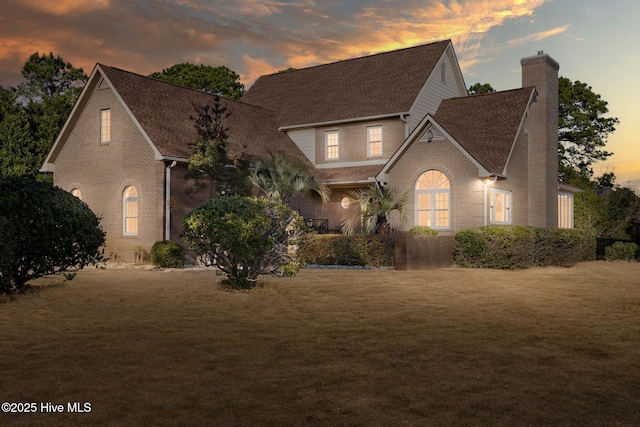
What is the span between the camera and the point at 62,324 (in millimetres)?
10336

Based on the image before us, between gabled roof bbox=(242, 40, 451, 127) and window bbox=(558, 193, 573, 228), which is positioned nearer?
gabled roof bbox=(242, 40, 451, 127)

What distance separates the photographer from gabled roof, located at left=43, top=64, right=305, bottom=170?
24.8 meters

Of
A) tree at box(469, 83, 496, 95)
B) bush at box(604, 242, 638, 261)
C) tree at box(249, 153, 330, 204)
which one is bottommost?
bush at box(604, 242, 638, 261)

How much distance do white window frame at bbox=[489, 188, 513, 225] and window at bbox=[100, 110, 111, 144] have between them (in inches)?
676

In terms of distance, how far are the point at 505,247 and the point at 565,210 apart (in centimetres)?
1356

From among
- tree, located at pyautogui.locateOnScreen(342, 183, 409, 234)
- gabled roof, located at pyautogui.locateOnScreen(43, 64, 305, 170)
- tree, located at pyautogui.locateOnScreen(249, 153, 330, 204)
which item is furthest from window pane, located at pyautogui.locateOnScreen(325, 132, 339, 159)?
tree, located at pyautogui.locateOnScreen(342, 183, 409, 234)

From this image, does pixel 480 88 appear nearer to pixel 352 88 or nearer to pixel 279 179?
pixel 352 88

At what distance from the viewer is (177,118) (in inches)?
1053

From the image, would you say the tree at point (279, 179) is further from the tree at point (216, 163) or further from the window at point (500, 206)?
the window at point (500, 206)

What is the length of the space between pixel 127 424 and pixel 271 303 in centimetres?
775

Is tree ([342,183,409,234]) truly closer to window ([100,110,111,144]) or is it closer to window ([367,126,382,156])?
window ([367,126,382,156])

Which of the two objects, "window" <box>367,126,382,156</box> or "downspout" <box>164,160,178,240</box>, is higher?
"window" <box>367,126,382,156</box>

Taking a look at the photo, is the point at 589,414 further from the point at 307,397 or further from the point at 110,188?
the point at 110,188

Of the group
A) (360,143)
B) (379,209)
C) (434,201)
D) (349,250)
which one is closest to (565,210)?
(434,201)
